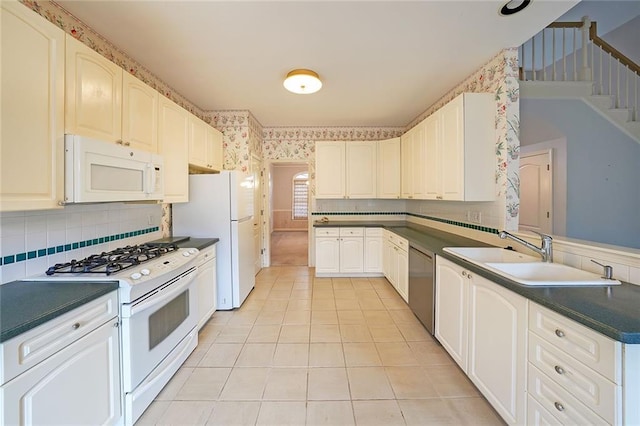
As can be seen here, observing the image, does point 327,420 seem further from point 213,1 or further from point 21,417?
point 213,1

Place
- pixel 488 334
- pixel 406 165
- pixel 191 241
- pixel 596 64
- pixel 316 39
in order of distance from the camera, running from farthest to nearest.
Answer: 1. pixel 406 165
2. pixel 596 64
3. pixel 191 241
4. pixel 316 39
5. pixel 488 334

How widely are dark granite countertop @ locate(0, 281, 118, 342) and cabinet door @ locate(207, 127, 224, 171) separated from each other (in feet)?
7.82

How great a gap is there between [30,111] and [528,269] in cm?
302

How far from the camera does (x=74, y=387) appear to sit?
4.16 feet

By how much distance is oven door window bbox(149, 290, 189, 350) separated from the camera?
182cm

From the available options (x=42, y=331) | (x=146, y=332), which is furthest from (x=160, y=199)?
(x=42, y=331)

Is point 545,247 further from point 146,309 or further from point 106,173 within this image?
point 106,173

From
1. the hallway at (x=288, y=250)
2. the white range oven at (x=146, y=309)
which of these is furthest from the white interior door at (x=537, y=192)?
the white range oven at (x=146, y=309)

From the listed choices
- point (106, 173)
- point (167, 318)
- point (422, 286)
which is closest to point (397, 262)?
point (422, 286)

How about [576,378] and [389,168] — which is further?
[389,168]

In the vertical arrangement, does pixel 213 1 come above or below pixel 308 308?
above

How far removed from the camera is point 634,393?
959 millimetres

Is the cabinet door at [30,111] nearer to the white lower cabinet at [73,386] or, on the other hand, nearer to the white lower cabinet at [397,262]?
the white lower cabinet at [73,386]

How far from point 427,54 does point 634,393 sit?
2592 millimetres
